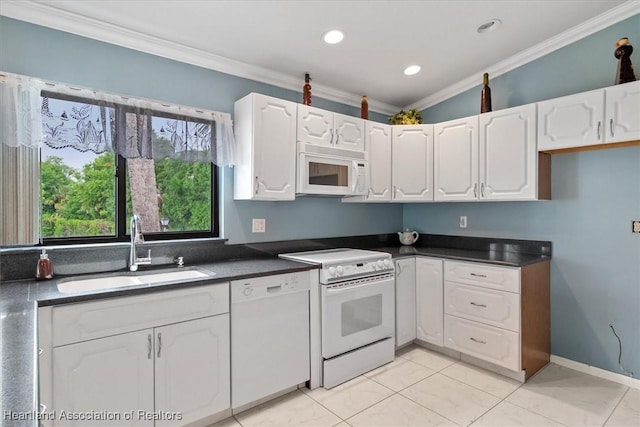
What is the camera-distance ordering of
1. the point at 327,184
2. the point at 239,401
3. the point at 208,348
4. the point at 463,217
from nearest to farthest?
1. the point at 208,348
2. the point at 239,401
3. the point at 327,184
4. the point at 463,217

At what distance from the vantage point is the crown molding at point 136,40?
190 centimetres

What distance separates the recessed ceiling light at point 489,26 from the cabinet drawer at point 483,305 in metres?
2.02

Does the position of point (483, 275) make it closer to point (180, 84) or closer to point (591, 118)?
point (591, 118)

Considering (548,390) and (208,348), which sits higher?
(208,348)

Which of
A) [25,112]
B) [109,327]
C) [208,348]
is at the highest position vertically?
[25,112]

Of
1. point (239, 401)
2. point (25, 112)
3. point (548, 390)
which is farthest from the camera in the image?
point (548, 390)

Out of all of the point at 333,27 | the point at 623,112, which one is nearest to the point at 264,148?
the point at 333,27

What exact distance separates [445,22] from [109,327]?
286 centimetres

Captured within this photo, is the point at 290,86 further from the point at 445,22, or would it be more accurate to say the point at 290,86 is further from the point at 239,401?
the point at 239,401

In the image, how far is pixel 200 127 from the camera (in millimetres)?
2490

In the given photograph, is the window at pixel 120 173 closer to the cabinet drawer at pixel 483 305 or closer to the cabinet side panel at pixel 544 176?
the cabinet drawer at pixel 483 305

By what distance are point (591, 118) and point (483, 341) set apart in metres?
1.85

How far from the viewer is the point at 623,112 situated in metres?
2.28

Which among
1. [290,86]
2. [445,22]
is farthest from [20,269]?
[445,22]
